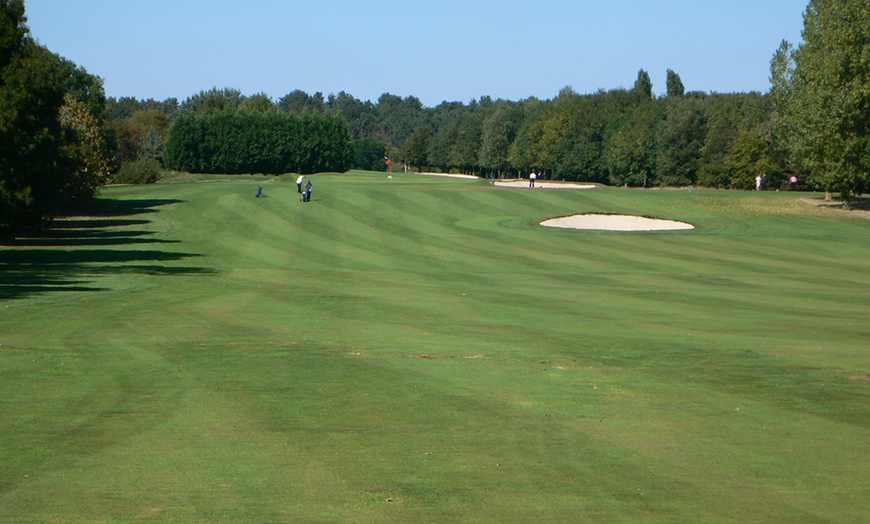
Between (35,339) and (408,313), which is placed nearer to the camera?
(35,339)

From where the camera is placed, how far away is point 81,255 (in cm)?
3956

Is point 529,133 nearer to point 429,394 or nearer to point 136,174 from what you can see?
point 136,174

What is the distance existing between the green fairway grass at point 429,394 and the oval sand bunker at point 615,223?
19245 millimetres

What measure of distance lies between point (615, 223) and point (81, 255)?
102 ft

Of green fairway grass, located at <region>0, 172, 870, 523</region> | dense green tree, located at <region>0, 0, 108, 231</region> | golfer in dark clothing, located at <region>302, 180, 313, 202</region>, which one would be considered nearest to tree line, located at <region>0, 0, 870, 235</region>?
dense green tree, located at <region>0, 0, 108, 231</region>

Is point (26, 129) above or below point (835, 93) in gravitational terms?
below

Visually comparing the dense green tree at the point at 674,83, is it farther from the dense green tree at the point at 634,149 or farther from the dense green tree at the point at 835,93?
the dense green tree at the point at 835,93

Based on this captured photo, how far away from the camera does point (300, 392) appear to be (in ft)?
44.7

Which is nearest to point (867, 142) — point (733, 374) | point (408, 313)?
point (408, 313)

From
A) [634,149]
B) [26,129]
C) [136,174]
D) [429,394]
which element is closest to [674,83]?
[634,149]

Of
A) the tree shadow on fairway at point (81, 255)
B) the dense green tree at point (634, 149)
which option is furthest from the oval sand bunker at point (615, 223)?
the dense green tree at point (634, 149)

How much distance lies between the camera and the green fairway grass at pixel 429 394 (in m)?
8.75

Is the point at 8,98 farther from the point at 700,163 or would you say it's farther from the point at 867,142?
the point at 700,163

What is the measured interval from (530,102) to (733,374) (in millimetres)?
182635
